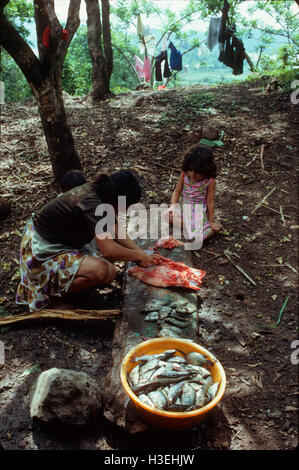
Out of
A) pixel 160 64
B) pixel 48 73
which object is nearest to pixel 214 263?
pixel 48 73

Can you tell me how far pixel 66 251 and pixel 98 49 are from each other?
7.67m

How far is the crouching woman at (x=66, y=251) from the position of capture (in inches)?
111

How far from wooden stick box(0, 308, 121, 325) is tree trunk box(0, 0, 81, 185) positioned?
2.68 metres

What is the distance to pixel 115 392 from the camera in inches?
87.6

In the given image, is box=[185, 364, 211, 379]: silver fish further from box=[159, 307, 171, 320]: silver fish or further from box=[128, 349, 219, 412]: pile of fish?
box=[159, 307, 171, 320]: silver fish

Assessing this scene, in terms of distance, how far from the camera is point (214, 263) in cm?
385

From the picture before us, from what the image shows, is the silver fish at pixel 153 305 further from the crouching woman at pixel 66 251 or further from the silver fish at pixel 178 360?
the silver fish at pixel 178 360

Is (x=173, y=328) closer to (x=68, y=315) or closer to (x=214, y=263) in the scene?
(x=68, y=315)

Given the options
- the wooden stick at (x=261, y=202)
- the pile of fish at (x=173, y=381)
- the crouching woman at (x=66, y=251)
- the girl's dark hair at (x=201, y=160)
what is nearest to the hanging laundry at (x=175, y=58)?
the wooden stick at (x=261, y=202)

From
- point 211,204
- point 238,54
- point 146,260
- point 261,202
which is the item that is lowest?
point 146,260

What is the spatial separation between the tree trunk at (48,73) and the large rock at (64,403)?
3658 millimetres

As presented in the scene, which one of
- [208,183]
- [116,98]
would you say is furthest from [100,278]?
[116,98]
